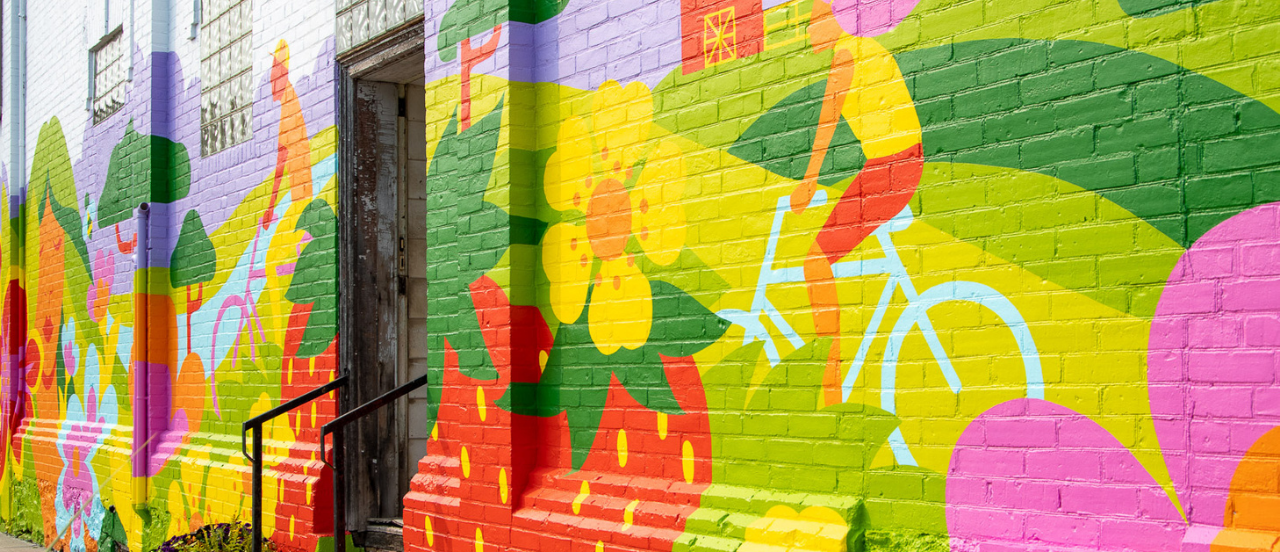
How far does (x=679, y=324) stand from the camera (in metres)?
4.07

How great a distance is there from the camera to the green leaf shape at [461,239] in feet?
15.7

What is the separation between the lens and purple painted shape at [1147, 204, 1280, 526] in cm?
261

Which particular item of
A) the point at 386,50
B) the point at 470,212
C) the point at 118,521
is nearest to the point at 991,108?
the point at 470,212

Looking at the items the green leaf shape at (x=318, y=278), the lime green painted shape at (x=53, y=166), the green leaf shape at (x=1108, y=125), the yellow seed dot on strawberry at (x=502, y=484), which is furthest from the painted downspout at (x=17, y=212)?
the green leaf shape at (x=1108, y=125)

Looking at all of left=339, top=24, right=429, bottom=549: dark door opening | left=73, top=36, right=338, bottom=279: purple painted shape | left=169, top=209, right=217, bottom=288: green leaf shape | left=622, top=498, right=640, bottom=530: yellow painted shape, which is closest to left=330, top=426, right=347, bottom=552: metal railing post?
left=339, top=24, right=429, bottom=549: dark door opening

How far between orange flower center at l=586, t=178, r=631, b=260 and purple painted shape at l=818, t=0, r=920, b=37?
1.19 meters

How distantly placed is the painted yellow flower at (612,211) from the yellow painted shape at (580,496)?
0.58 metres

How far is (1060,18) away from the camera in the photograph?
302 cm

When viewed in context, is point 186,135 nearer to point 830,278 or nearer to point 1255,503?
point 830,278

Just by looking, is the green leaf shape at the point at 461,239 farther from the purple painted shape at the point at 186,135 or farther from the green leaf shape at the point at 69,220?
the green leaf shape at the point at 69,220

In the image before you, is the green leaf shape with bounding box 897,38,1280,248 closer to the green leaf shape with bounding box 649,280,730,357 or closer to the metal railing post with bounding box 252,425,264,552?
the green leaf shape with bounding box 649,280,730,357

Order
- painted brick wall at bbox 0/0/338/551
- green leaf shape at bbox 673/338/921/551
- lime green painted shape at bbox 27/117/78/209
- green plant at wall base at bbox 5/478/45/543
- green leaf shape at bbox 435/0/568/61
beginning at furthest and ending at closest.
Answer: green plant at wall base at bbox 5/478/45/543
lime green painted shape at bbox 27/117/78/209
painted brick wall at bbox 0/0/338/551
green leaf shape at bbox 435/0/568/61
green leaf shape at bbox 673/338/921/551

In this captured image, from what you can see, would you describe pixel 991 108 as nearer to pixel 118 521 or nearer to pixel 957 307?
pixel 957 307

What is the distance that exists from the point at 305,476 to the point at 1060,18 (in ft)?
16.2
